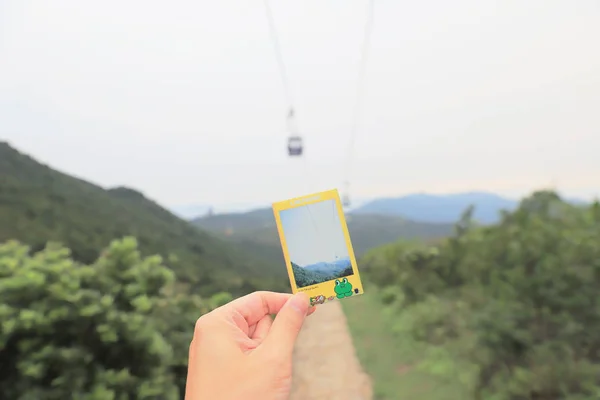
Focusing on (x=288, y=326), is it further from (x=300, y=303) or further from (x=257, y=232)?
(x=257, y=232)

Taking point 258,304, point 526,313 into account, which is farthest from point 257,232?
point 258,304

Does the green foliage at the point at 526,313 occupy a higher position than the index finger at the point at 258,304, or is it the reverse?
the index finger at the point at 258,304

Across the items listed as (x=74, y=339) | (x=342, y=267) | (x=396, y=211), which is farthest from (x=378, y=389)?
(x=396, y=211)

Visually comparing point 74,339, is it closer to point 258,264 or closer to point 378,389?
point 378,389

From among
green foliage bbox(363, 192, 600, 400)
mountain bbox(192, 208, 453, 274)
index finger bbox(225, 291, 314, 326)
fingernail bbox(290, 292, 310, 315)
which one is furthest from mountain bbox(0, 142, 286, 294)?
fingernail bbox(290, 292, 310, 315)

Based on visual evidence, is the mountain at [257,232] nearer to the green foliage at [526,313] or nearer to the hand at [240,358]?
the green foliage at [526,313]

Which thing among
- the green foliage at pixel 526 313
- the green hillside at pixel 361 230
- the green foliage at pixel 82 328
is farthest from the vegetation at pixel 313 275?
the green hillside at pixel 361 230
